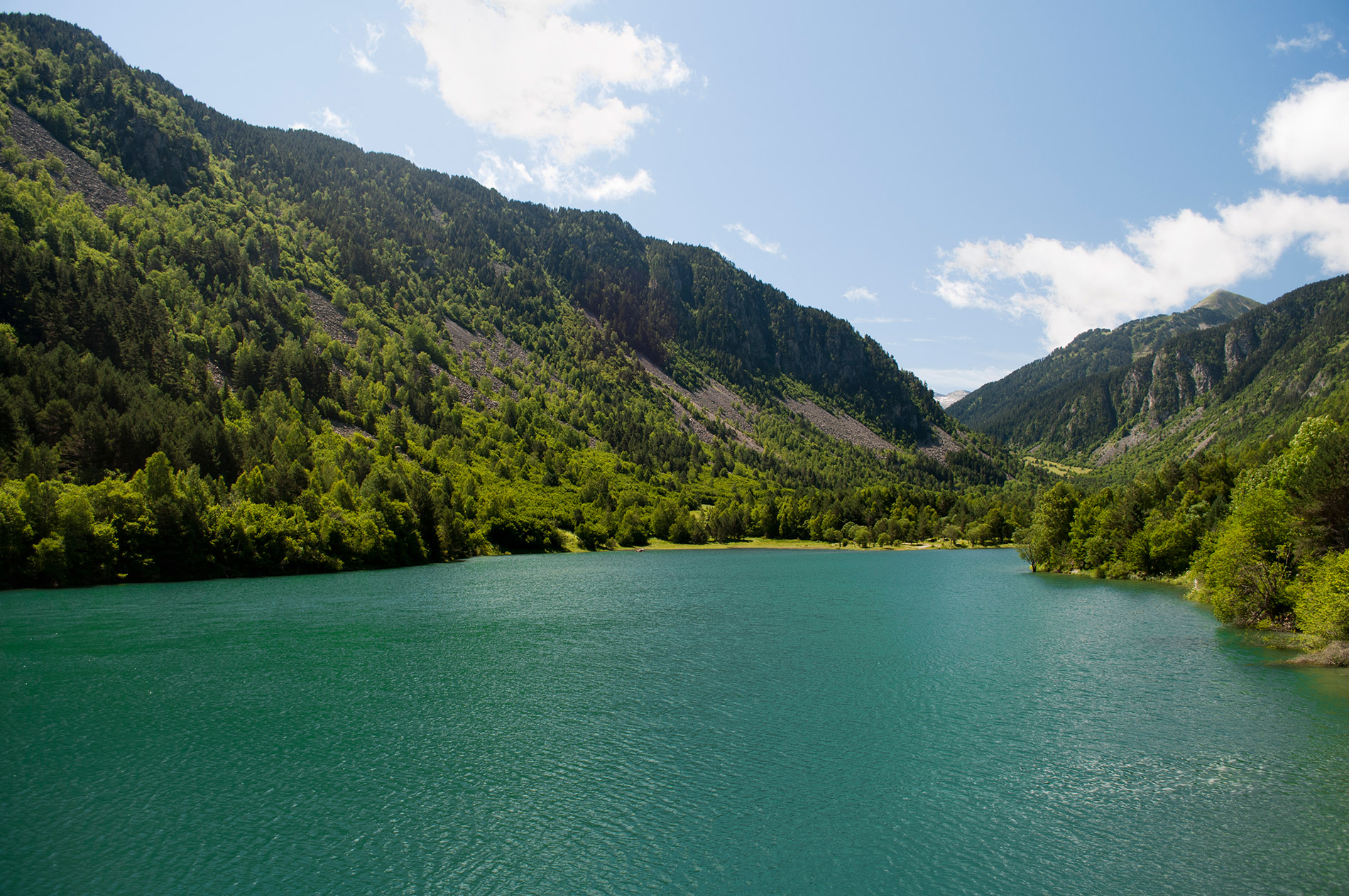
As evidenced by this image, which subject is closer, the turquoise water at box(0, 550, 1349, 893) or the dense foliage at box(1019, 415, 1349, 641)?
the turquoise water at box(0, 550, 1349, 893)

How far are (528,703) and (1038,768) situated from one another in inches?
1119

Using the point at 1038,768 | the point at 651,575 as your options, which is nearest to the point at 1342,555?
the point at 1038,768

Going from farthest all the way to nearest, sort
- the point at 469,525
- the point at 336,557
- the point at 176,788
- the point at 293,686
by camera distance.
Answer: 1. the point at 469,525
2. the point at 336,557
3. the point at 293,686
4. the point at 176,788

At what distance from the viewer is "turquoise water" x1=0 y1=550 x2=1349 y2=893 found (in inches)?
947

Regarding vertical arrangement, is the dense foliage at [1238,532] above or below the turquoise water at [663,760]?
above

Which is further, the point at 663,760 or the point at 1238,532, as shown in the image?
the point at 1238,532

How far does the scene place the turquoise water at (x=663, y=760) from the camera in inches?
947

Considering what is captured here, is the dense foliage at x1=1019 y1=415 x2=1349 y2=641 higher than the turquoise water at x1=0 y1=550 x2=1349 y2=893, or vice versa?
the dense foliage at x1=1019 y1=415 x2=1349 y2=641

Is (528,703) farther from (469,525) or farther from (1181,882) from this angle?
(469,525)

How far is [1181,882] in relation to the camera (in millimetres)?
22438

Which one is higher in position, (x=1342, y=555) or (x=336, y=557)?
(x=1342, y=555)

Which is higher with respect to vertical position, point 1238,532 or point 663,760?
point 1238,532

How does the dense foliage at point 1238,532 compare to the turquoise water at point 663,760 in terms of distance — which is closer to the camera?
the turquoise water at point 663,760

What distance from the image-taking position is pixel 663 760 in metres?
33.9
